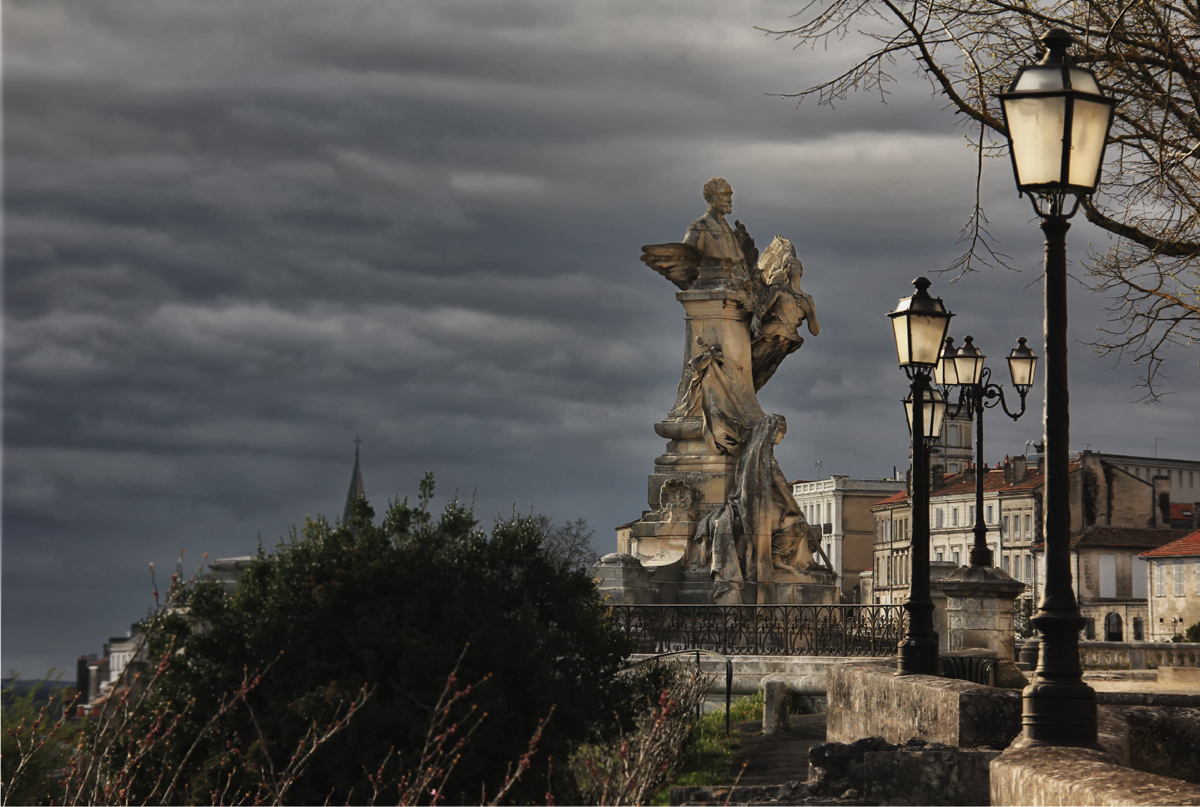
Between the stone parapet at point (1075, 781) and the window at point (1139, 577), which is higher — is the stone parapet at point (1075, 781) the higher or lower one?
the lower one

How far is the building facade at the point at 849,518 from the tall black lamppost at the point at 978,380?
9266cm

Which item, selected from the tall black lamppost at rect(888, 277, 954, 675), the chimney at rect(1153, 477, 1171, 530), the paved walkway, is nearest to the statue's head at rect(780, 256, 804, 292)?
the paved walkway

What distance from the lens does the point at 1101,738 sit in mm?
7312

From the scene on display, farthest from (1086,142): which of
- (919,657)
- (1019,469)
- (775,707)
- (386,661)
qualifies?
(1019,469)

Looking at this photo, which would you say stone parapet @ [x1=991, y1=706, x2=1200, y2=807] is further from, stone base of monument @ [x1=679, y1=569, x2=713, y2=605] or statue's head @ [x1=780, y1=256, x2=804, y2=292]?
statue's head @ [x1=780, y1=256, x2=804, y2=292]

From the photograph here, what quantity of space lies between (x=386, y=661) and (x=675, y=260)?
43.8ft

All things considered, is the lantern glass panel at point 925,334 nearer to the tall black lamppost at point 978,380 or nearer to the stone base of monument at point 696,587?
the tall black lamppost at point 978,380

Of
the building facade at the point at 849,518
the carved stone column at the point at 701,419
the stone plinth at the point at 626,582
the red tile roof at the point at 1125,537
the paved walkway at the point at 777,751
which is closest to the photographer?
the paved walkway at the point at 777,751

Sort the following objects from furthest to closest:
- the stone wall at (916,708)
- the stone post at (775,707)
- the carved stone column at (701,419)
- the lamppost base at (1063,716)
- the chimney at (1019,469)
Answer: the chimney at (1019,469)
the carved stone column at (701,419)
the stone post at (775,707)
the stone wall at (916,708)
the lamppost base at (1063,716)

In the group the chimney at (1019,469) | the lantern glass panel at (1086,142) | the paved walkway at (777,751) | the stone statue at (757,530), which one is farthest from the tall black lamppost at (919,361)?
the chimney at (1019,469)

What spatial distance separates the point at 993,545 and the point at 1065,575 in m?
88.9

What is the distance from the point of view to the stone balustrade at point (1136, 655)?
85.3 feet

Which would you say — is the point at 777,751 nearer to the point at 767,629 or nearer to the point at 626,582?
the point at 767,629

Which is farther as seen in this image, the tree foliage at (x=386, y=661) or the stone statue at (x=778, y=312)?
the stone statue at (x=778, y=312)
